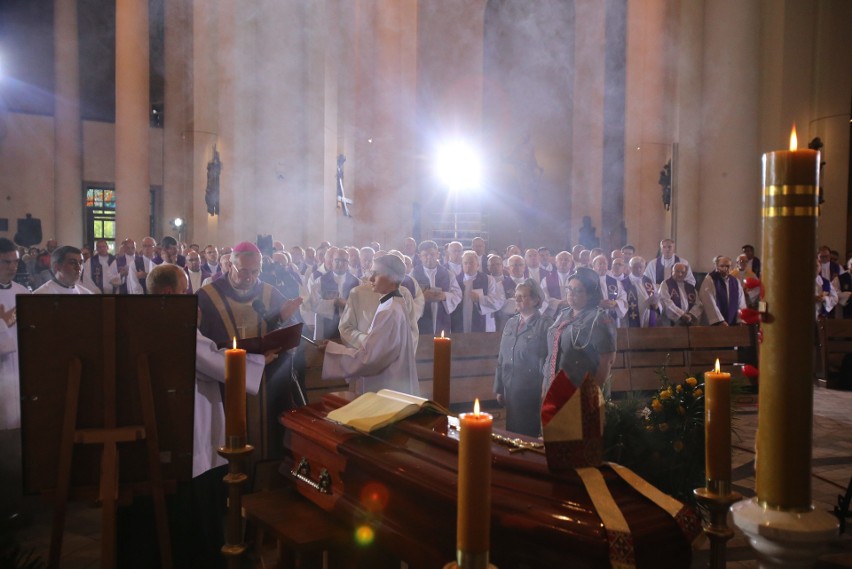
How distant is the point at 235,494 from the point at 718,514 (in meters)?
1.21

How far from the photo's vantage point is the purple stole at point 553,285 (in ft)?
37.7

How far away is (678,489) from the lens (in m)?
4.16

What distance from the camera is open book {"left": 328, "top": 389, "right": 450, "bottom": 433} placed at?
232 cm

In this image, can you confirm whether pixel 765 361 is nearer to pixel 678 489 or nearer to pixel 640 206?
pixel 678 489

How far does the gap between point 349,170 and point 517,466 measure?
15195mm

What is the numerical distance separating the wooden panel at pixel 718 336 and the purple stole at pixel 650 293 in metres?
1.43

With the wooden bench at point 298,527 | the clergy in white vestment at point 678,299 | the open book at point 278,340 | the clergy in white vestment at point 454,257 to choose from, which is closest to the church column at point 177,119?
the clergy in white vestment at point 454,257

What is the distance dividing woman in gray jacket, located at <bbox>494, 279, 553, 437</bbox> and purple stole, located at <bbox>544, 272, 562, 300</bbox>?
6264 millimetres

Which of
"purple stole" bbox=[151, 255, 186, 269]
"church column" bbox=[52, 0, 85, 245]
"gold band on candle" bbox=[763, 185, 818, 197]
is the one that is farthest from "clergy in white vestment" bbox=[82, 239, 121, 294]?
"gold band on candle" bbox=[763, 185, 818, 197]

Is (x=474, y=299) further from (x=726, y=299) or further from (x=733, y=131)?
(x=733, y=131)

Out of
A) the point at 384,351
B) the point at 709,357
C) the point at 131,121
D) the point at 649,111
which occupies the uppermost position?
the point at 649,111

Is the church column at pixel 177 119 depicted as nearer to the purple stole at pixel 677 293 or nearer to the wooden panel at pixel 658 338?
the purple stole at pixel 677 293

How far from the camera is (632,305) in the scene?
10523 millimetres

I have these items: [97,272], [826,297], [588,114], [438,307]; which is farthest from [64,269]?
[588,114]
